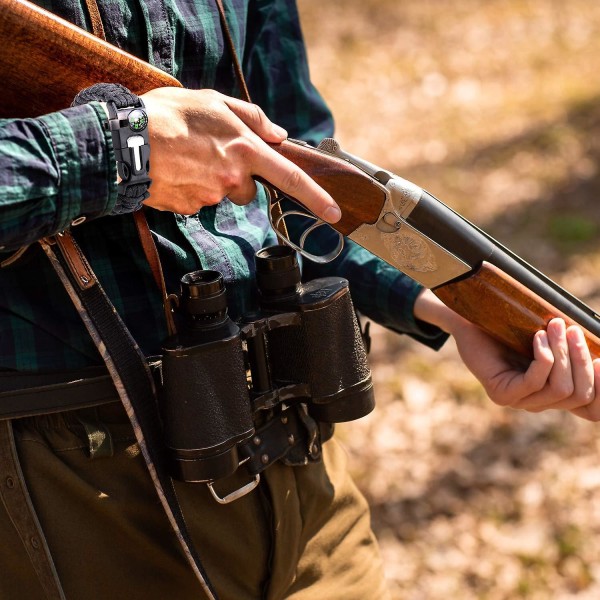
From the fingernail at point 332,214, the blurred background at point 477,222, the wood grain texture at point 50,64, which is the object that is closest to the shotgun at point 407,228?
the wood grain texture at point 50,64

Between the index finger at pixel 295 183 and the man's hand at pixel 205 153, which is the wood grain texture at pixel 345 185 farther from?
the man's hand at pixel 205 153

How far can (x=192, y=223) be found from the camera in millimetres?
1900

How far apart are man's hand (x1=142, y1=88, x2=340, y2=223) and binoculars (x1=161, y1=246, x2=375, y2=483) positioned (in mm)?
163

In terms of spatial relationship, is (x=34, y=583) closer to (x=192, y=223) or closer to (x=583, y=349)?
(x=192, y=223)

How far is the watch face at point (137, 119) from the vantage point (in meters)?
1.55

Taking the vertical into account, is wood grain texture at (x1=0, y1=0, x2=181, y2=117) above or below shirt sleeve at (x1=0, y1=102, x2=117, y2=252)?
above

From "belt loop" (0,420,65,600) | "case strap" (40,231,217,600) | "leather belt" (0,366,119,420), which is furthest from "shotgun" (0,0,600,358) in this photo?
"belt loop" (0,420,65,600)

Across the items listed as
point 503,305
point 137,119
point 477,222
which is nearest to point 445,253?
point 503,305

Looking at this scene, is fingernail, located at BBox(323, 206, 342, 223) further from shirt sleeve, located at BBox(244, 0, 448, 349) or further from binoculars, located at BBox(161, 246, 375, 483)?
shirt sleeve, located at BBox(244, 0, 448, 349)

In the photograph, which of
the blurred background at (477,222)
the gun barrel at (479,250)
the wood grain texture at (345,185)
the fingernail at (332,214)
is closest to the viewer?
the fingernail at (332,214)

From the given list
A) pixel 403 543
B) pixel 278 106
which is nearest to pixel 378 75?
pixel 403 543

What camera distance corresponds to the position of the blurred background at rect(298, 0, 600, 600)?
14.3 ft

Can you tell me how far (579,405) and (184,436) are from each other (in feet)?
3.45

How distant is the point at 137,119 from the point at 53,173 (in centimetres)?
19
